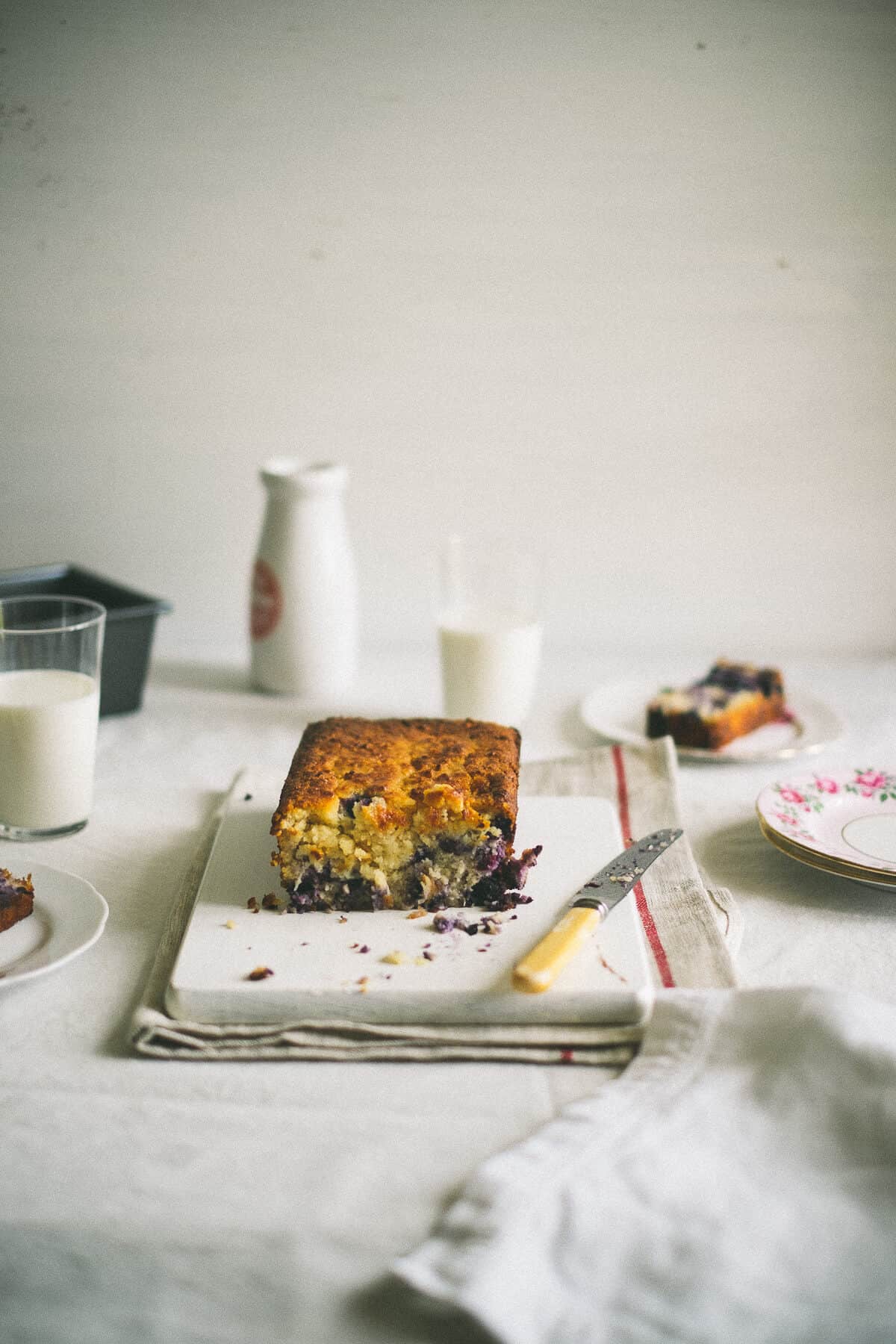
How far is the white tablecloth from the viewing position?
715 millimetres

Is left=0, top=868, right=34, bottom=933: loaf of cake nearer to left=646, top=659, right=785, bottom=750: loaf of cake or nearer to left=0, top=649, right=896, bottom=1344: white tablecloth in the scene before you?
left=0, top=649, right=896, bottom=1344: white tablecloth

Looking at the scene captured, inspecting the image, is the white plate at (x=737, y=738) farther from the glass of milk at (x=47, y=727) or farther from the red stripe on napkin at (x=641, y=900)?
the glass of milk at (x=47, y=727)

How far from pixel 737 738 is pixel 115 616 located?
874mm

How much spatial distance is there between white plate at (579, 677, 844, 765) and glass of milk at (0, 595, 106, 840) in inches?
27.2

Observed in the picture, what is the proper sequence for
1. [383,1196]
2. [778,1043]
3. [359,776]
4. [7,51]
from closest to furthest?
1. [383,1196]
2. [778,1043]
3. [359,776]
4. [7,51]

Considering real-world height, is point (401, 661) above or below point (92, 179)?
below

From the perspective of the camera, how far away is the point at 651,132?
5.71 feet

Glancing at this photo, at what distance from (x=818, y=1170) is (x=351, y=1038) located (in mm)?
365

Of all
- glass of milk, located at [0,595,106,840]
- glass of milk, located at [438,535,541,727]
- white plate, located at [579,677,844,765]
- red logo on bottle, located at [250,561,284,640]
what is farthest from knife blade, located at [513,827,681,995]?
red logo on bottle, located at [250,561,284,640]

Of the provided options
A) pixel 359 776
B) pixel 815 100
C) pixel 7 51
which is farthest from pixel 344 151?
pixel 359 776

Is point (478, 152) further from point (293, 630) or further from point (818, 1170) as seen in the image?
point (818, 1170)

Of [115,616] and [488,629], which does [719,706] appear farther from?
[115,616]

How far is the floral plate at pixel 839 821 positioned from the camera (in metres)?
1.14

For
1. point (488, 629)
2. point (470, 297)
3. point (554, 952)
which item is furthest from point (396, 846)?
point (470, 297)
